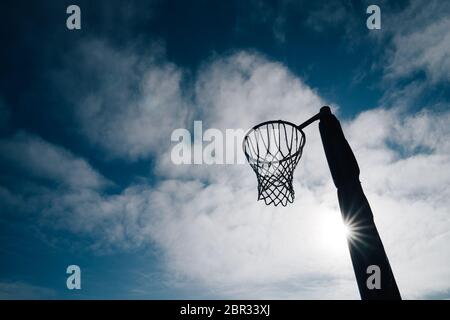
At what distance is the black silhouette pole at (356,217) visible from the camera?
4012mm

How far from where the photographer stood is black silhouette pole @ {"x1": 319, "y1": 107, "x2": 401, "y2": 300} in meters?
4.01

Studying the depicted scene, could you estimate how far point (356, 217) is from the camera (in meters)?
4.48

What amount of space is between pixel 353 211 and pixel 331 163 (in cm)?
92
